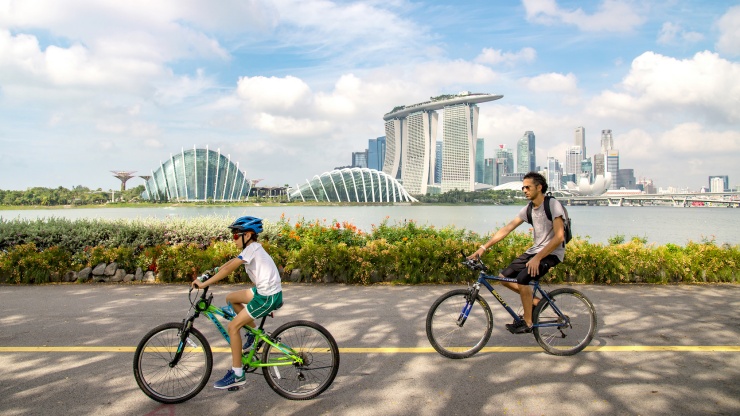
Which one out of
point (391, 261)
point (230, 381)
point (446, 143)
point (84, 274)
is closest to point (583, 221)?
point (391, 261)

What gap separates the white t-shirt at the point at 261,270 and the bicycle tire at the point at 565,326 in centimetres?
256

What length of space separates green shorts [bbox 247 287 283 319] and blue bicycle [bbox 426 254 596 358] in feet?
5.16

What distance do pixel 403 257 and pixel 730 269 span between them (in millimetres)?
5541

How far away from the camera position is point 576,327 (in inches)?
185

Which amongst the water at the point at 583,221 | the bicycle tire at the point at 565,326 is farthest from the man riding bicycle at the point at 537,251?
the water at the point at 583,221

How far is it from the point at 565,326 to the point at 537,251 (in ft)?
2.50

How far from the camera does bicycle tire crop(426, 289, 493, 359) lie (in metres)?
4.52

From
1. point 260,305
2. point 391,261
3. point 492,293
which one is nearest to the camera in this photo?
point 260,305

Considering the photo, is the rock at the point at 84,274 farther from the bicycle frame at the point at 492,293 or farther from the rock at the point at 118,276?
the bicycle frame at the point at 492,293

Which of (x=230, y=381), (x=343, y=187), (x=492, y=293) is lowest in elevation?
(x=230, y=381)

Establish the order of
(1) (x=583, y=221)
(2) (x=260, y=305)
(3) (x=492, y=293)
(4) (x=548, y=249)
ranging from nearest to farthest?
(2) (x=260, y=305), (4) (x=548, y=249), (3) (x=492, y=293), (1) (x=583, y=221)

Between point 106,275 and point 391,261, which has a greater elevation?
point 391,261

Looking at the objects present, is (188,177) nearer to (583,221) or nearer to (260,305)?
(583,221)

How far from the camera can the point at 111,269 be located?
338 inches
